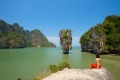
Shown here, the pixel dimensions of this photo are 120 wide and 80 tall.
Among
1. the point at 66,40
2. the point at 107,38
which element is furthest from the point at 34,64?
the point at 107,38

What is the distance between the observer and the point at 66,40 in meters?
75.8

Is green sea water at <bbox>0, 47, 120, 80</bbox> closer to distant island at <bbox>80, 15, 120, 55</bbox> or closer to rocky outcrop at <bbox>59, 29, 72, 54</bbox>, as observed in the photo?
distant island at <bbox>80, 15, 120, 55</bbox>

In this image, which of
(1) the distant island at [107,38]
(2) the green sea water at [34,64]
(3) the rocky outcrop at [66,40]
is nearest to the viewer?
(2) the green sea water at [34,64]

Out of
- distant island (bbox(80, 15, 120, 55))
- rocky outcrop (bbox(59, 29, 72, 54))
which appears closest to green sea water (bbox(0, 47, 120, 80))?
distant island (bbox(80, 15, 120, 55))

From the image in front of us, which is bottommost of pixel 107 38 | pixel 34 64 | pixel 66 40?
pixel 34 64

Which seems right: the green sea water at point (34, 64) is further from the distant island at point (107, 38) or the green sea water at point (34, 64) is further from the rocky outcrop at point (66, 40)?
the rocky outcrop at point (66, 40)

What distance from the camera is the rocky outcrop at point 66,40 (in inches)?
2972

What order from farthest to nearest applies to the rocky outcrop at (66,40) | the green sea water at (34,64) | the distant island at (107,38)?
the rocky outcrop at (66,40) → the distant island at (107,38) → the green sea water at (34,64)

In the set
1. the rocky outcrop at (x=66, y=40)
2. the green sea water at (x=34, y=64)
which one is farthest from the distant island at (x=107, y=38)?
the green sea water at (x=34, y=64)

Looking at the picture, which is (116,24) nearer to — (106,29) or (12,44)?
(106,29)

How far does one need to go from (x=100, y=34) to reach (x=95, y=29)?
3.27m

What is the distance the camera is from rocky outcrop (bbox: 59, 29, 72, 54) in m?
75.5

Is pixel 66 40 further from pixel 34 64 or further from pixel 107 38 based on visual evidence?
pixel 34 64

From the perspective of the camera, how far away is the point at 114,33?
73812 mm
